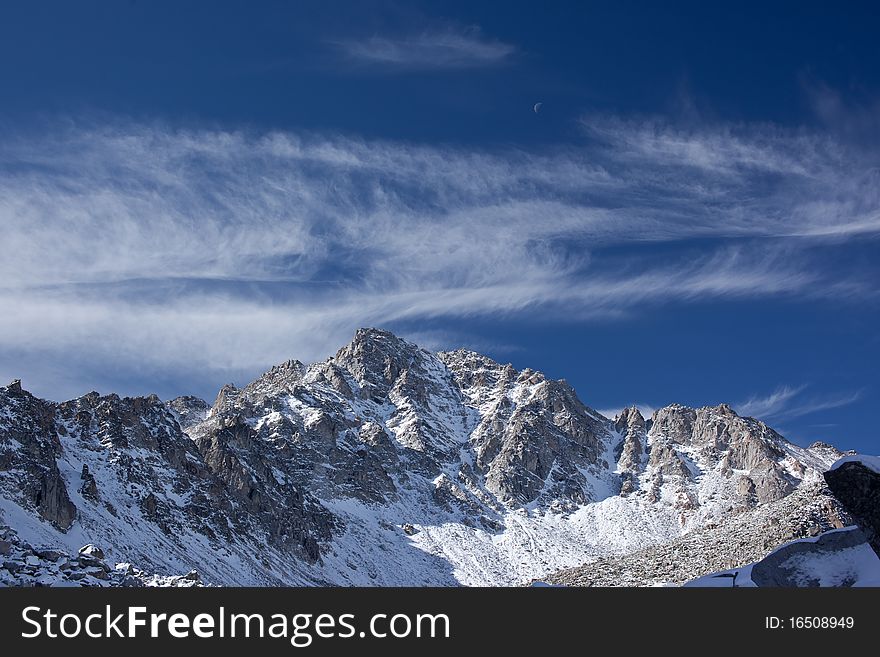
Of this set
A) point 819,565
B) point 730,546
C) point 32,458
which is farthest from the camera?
point 32,458

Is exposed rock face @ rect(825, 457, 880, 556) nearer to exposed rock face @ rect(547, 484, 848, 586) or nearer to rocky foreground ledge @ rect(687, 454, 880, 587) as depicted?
rocky foreground ledge @ rect(687, 454, 880, 587)

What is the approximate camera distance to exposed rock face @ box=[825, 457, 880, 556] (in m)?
31.1

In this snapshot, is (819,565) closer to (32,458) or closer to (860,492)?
(860,492)

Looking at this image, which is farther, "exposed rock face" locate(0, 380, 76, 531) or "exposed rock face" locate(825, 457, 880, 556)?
"exposed rock face" locate(0, 380, 76, 531)

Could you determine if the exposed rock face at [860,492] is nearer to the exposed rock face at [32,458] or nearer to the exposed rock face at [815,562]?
the exposed rock face at [815,562]

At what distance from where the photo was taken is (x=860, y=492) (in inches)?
1238

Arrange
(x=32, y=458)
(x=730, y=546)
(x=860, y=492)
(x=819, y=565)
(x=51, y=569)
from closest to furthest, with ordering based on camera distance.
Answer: (x=860, y=492), (x=819, y=565), (x=51, y=569), (x=730, y=546), (x=32, y=458)

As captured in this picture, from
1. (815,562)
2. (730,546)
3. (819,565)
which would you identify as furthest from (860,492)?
(730,546)

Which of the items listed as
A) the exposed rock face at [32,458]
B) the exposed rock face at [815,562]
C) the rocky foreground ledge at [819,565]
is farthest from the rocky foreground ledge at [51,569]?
the exposed rock face at [32,458]

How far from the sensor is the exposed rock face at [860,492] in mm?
31062

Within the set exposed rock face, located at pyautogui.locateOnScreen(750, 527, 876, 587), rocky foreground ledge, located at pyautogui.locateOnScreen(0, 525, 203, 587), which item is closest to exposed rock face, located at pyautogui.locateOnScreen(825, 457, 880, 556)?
exposed rock face, located at pyautogui.locateOnScreen(750, 527, 876, 587)
